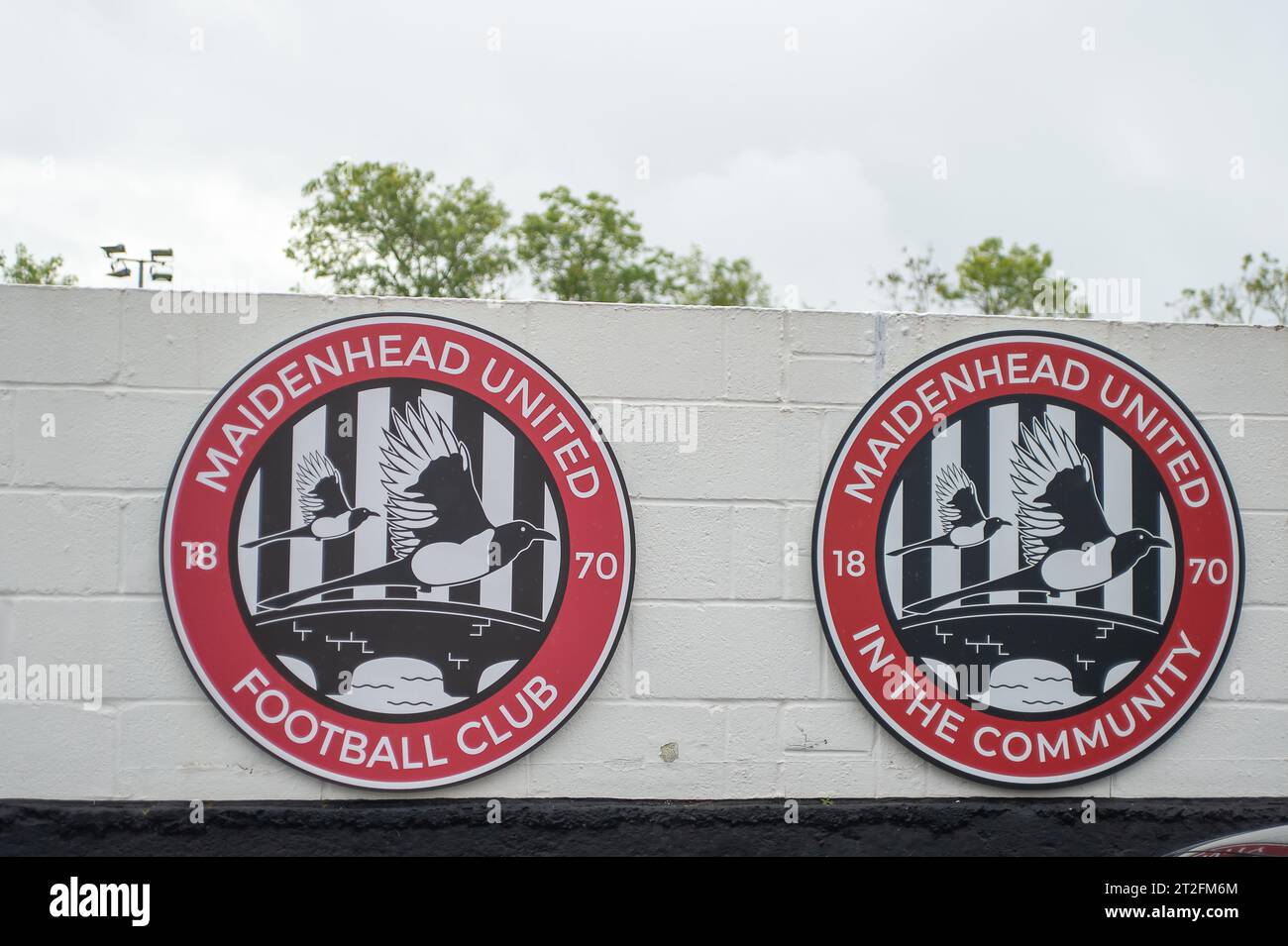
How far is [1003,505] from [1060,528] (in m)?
0.20

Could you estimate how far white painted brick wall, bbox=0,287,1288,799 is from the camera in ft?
10.7

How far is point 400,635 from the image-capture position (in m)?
3.30

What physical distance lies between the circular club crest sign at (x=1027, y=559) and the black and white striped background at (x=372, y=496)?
35.4 inches

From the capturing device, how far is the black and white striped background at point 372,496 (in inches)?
129

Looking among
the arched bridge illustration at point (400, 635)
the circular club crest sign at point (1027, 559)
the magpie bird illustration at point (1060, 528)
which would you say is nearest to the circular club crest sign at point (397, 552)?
the arched bridge illustration at point (400, 635)

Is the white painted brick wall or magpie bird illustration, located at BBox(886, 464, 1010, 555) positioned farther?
magpie bird illustration, located at BBox(886, 464, 1010, 555)

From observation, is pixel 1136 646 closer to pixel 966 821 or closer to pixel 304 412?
pixel 966 821

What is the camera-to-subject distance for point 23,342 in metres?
3.27

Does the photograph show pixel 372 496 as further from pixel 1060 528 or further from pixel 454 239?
pixel 454 239

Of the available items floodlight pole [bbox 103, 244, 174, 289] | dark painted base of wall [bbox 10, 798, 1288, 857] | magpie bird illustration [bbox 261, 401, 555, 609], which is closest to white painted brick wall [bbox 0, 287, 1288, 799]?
dark painted base of wall [bbox 10, 798, 1288, 857]

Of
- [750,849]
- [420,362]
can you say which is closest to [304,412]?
[420,362]

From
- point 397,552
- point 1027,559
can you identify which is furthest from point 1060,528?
point 397,552

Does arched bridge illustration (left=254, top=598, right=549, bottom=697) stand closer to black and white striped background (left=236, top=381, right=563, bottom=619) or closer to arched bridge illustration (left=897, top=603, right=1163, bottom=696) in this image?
black and white striped background (left=236, top=381, right=563, bottom=619)

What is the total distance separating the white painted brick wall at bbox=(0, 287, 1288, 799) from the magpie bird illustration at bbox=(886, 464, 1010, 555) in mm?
383
